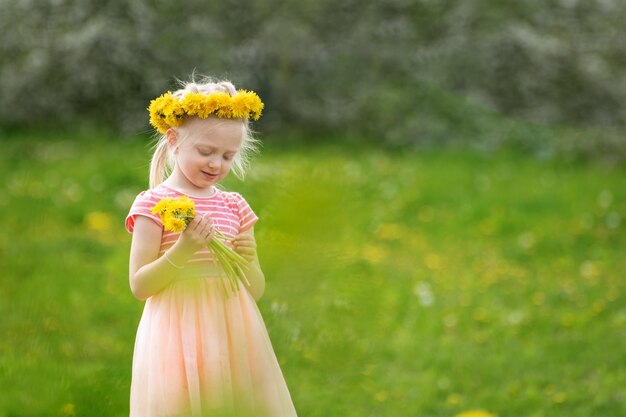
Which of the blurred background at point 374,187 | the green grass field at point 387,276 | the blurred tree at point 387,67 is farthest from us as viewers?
the blurred tree at point 387,67

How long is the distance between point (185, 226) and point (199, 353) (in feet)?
0.71

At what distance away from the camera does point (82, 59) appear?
4926 millimetres

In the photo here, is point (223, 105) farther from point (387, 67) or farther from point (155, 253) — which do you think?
point (387, 67)

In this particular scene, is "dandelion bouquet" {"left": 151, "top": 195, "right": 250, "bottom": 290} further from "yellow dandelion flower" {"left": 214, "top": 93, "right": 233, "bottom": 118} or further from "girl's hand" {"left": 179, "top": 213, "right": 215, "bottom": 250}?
"yellow dandelion flower" {"left": 214, "top": 93, "right": 233, "bottom": 118}

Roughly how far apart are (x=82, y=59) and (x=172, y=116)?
3.54m

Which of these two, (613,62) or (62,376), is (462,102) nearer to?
(613,62)

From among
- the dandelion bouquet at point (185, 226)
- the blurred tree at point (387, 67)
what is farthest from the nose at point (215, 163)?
the blurred tree at point (387, 67)

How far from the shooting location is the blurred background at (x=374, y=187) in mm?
867

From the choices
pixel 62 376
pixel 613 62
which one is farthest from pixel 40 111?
pixel 62 376

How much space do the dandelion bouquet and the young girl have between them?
0.02 metres

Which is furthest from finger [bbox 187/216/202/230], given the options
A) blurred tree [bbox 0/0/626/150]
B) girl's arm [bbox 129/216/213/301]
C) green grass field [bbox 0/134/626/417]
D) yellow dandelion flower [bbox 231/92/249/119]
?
blurred tree [bbox 0/0/626/150]

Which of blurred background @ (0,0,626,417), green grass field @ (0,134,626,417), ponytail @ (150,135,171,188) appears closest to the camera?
green grass field @ (0,134,626,417)

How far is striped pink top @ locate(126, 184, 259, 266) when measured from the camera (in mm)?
1576

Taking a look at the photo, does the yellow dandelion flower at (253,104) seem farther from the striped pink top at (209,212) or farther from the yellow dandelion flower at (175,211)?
the yellow dandelion flower at (175,211)
